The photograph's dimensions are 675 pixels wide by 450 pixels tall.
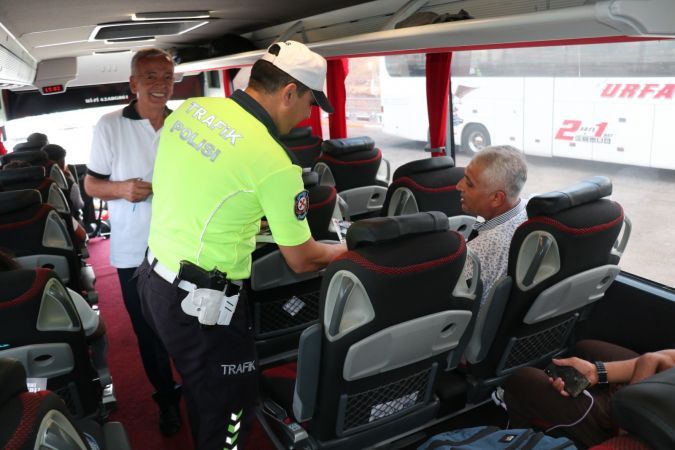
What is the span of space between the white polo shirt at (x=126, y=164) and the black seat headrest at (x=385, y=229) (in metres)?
1.62

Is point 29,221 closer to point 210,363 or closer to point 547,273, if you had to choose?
point 210,363

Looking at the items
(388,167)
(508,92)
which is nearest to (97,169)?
(508,92)

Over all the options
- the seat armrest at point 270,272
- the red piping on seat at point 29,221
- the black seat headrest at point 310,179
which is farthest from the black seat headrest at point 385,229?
the red piping on seat at point 29,221

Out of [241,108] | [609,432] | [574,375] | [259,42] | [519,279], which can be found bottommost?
[609,432]

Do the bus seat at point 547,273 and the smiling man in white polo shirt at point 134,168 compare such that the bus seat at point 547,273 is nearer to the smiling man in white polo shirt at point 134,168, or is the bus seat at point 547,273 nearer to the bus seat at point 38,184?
the smiling man in white polo shirt at point 134,168

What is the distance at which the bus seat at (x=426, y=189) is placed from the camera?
425cm

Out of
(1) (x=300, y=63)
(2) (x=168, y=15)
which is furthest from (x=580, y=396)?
(2) (x=168, y=15)

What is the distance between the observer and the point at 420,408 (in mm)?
2596

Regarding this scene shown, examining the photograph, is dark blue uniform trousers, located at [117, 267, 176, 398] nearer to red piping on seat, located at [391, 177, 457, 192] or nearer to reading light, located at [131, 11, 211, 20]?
red piping on seat, located at [391, 177, 457, 192]

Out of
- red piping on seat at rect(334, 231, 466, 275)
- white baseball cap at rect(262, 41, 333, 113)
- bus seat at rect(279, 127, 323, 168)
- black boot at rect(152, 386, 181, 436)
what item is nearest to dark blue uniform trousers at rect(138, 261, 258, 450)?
red piping on seat at rect(334, 231, 466, 275)

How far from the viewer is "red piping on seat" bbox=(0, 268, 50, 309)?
2185 millimetres

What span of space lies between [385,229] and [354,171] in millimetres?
4033

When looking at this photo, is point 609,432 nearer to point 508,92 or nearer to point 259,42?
point 508,92

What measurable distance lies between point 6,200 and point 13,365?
3.12m
